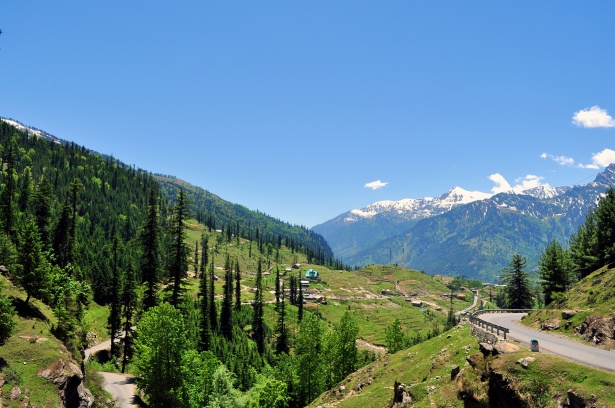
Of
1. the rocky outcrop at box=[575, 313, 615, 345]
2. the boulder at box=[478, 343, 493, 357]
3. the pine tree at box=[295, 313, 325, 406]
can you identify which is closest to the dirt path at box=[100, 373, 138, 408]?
the pine tree at box=[295, 313, 325, 406]

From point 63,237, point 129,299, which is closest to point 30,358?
point 129,299

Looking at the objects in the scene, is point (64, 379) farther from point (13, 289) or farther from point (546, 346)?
point (546, 346)

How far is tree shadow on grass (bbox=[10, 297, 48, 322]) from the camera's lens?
47.7m

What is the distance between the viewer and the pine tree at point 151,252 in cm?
4878

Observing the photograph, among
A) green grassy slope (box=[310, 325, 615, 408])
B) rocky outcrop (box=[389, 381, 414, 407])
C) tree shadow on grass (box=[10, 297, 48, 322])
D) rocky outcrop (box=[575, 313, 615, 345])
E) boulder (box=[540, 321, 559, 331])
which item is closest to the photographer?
green grassy slope (box=[310, 325, 615, 408])

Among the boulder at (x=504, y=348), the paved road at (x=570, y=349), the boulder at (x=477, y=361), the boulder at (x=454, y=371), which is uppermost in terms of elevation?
the boulder at (x=504, y=348)

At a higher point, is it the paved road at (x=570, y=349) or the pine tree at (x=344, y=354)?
the paved road at (x=570, y=349)

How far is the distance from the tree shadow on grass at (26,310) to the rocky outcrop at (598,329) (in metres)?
64.7

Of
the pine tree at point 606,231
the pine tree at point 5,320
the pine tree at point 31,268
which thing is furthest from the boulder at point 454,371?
the pine tree at point 31,268

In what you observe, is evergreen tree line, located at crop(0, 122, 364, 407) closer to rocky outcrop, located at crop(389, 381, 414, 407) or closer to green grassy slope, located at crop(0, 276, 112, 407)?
green grassy slope, located at crop(0, 276, 112, 407)

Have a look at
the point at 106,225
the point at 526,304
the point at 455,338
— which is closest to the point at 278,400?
the point at 455,338

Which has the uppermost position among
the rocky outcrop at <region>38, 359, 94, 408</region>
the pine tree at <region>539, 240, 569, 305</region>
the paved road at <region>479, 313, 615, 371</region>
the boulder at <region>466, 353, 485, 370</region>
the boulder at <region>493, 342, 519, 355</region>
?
the pine tree at <region>539, 240, 569, 305</region>

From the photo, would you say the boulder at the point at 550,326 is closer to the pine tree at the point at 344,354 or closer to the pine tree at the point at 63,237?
the pine tree at the point at 344,354

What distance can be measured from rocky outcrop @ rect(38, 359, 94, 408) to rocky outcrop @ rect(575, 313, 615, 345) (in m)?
52.6
